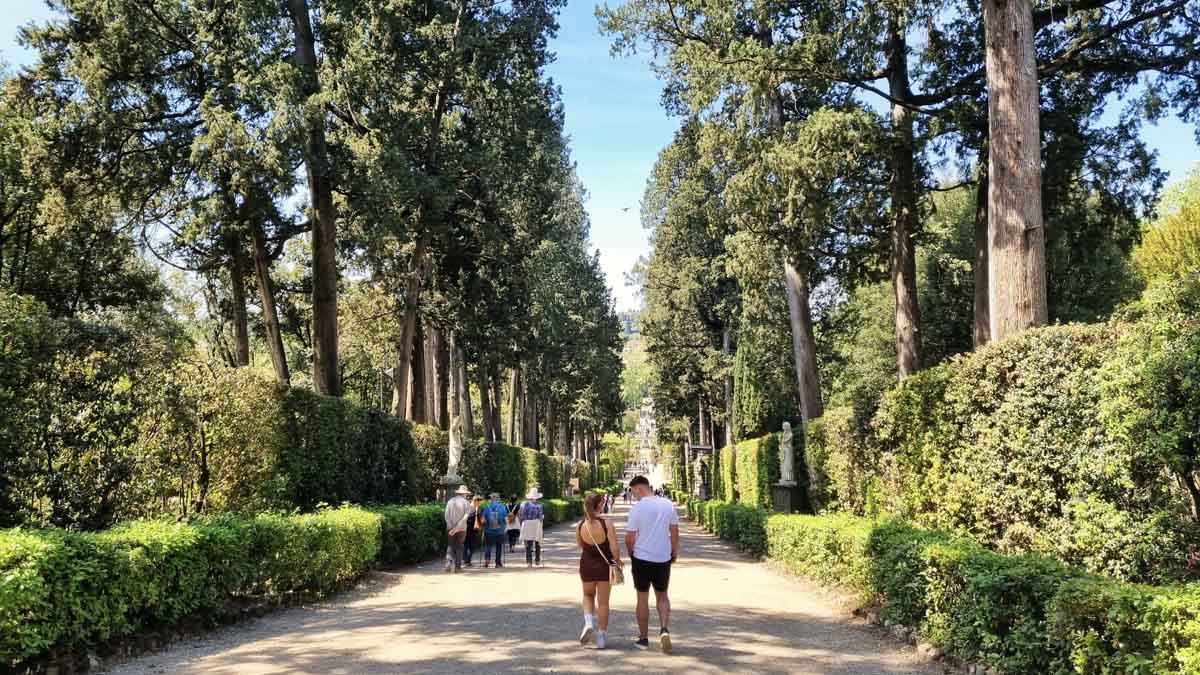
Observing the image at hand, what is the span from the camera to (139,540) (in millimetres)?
7730

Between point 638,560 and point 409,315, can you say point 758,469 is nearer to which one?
point 409,315

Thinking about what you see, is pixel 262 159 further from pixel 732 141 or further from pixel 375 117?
pixel 732 141

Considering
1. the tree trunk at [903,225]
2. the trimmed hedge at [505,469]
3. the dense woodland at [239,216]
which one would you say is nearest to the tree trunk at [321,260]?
the dense woodland at [239,216]

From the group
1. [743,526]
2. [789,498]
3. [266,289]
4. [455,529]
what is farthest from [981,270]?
[266,289]

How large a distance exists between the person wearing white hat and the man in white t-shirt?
380 inches

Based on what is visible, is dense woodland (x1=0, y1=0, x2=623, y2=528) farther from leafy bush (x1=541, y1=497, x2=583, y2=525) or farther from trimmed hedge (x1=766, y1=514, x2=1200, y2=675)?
trimmed hedge (x1=766, y1=514, x2=1200, y2=675)

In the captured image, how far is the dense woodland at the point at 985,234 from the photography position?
7.02m

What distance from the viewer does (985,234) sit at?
15.4 meters

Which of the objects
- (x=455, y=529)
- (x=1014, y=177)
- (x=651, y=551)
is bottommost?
(x=455, y=529)

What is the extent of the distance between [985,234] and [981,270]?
684 mm

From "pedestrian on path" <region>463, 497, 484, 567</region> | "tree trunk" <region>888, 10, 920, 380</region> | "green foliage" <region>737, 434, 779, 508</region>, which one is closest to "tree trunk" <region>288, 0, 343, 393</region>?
"pedestrian on path" <region>463, 497, 484, 567</region>

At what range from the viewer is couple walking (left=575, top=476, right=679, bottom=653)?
7840 mm

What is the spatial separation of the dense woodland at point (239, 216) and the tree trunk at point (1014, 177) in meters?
10.7

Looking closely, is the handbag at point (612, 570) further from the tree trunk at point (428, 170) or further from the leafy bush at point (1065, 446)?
the tree trunk at point (428, 170)
